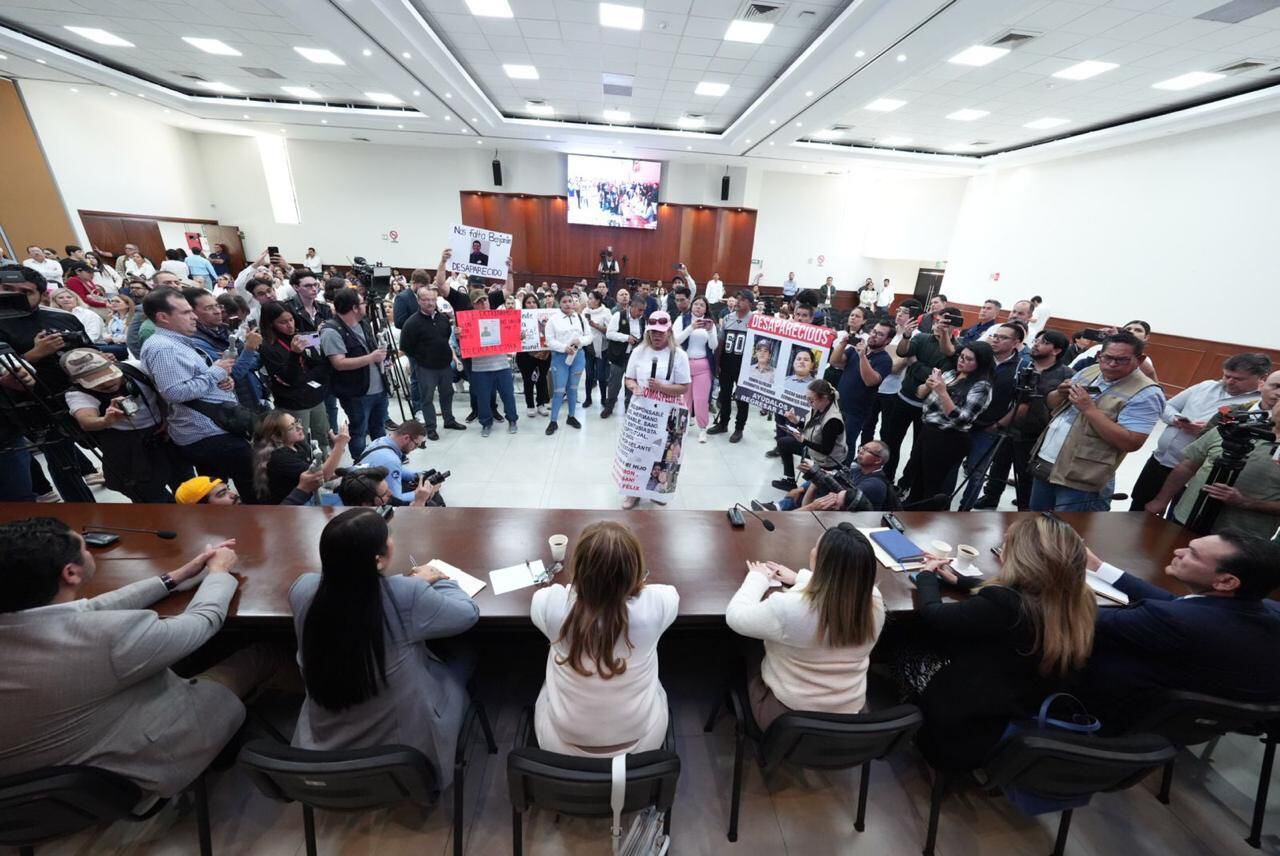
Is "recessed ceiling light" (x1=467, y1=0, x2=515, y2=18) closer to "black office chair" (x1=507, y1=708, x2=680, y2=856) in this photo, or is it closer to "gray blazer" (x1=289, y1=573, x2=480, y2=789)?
"gray blazer" (x1=289, y1=573, x2=480, y2=789)

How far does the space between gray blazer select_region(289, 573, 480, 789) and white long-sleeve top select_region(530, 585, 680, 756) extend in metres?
0.32

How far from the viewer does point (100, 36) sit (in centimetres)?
696

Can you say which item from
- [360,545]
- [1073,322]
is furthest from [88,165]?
[1073,322]

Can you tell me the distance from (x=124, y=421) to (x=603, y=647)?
3248 mm

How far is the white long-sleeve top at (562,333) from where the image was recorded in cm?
535

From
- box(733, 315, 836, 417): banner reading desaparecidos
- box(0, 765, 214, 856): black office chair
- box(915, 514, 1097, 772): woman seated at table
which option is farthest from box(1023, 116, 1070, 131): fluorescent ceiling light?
box(0, 765, 214, 856): black office chair

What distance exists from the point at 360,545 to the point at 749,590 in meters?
1.33

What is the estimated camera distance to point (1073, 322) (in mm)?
9648

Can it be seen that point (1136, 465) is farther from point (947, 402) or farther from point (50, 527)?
point (50, 527)

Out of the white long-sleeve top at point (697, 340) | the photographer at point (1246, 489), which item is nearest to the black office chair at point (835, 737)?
the photographer at point (1246, 489)

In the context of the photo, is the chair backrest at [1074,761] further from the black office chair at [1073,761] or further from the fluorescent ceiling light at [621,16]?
the fluorescent ceiling light at [621,16]

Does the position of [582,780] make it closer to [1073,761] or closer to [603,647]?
[603,647]

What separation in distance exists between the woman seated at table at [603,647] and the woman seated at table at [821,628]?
1.18ft

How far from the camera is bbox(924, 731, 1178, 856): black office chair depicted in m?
1.39
